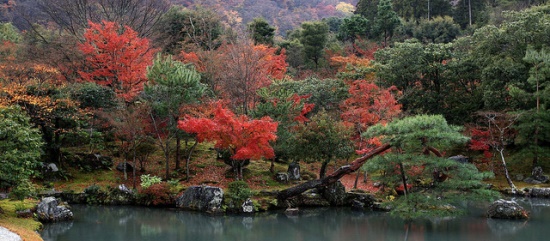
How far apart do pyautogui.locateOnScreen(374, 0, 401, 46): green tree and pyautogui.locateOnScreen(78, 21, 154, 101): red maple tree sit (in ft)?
79.6

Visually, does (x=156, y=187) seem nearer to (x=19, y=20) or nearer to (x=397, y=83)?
(x=397, y=83)

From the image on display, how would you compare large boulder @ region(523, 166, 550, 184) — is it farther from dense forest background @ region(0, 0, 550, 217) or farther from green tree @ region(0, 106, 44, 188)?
green tree @ region(0, 106, 44, 188)

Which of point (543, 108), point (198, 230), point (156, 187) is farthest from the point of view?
point (543, 108)

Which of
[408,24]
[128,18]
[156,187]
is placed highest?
[408,24]

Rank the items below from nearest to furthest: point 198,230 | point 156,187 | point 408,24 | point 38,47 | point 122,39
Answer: point 198,230
point 156,187
point 122,39
point 38,47
point 408,24

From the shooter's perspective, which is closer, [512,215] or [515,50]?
[512,215]

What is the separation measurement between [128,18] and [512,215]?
28.4 meters

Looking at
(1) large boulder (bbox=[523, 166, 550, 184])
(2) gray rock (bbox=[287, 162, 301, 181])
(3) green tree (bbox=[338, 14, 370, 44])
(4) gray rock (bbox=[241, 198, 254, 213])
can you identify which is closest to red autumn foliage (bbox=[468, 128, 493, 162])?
(1) large boulder (bbox=[523, 166, 550, 184])

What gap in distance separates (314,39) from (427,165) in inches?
1000

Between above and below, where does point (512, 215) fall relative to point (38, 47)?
below

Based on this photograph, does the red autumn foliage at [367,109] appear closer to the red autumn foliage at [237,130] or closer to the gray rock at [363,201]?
the gray rock at [363,201]

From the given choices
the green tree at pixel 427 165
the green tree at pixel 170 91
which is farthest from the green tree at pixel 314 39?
the green tree at pixel 427 165

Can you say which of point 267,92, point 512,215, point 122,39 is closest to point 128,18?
point 122,39

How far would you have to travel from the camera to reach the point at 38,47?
28297 millimetres
